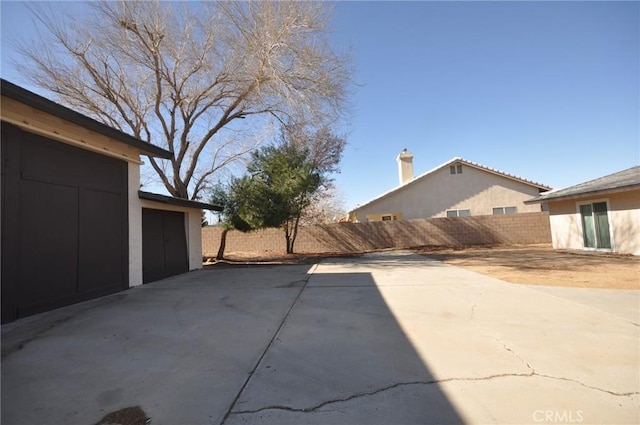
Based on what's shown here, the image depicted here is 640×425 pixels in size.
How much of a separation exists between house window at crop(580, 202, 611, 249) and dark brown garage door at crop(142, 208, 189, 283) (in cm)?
1691

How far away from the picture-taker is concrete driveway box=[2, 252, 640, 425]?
2476 mm

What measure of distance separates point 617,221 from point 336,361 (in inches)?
587

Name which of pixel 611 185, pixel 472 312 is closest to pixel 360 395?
pixel 472 312

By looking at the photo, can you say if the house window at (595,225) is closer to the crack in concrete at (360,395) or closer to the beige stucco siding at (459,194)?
the beige stucco siding at (459,194)

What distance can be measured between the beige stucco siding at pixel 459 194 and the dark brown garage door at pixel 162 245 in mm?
15674

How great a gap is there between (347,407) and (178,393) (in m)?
1.45

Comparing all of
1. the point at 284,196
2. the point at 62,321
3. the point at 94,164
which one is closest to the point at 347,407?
the point at 62,321

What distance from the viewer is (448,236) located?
66.9 feet

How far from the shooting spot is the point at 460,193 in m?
23.3

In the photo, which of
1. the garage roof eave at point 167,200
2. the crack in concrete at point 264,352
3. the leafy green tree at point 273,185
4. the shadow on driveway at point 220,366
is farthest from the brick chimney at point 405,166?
the shadow on driveway at point 220,366

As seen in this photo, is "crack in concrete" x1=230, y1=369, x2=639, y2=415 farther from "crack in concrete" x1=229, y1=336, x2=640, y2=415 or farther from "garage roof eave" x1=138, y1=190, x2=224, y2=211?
"garage roof eave" x1=138, y1=190, x2=224, y2=211

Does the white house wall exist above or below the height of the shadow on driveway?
above

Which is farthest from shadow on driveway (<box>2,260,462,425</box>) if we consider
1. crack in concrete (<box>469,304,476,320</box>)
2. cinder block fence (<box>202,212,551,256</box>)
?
cinder block fence (<box>202,212,551,256</box>)

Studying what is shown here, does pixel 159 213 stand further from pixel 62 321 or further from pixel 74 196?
pixel 62 321
